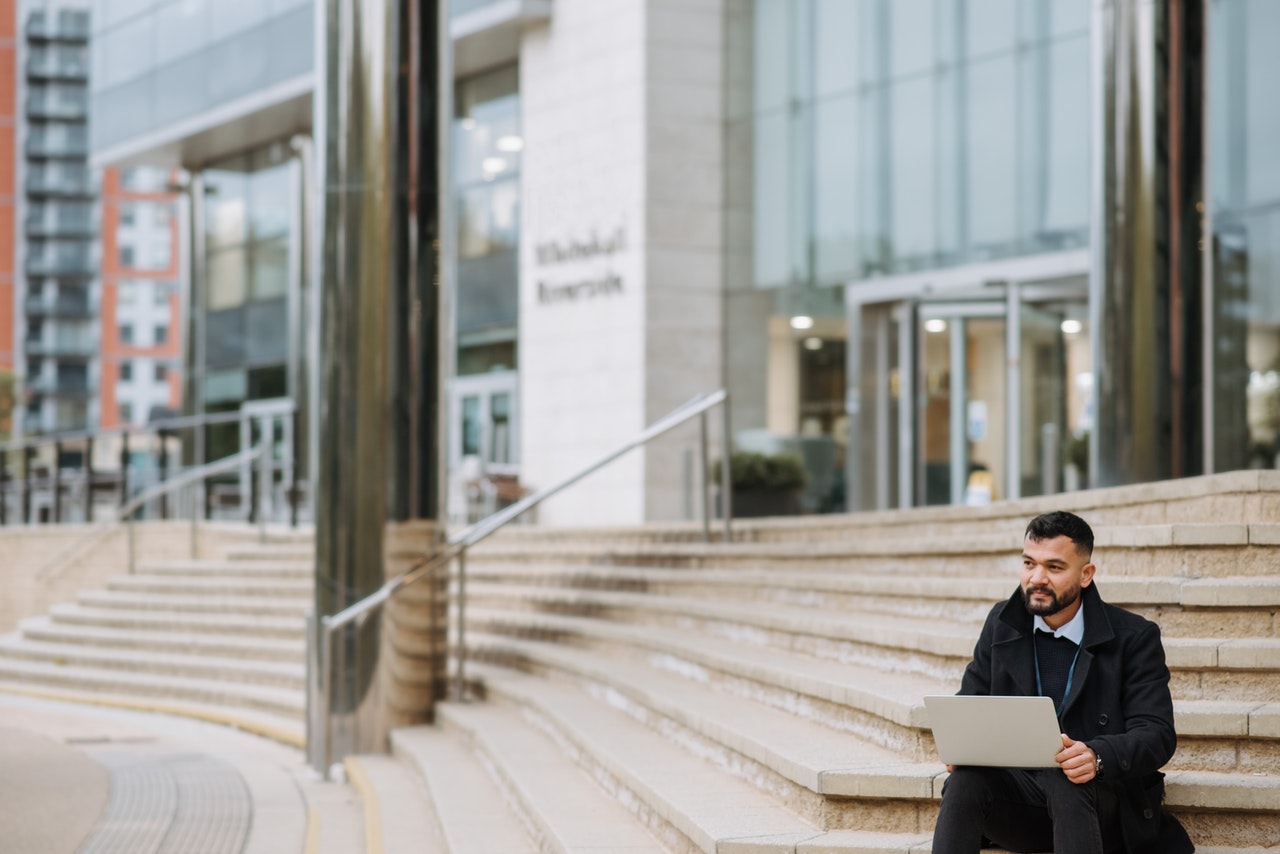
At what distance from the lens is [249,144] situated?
92.1 ft

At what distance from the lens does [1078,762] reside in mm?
4336

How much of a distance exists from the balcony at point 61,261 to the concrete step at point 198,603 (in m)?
80.3

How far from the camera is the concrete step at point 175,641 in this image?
44.0ft

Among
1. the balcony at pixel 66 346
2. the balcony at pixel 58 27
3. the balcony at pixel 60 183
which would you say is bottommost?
the balcony at pixel 66 346

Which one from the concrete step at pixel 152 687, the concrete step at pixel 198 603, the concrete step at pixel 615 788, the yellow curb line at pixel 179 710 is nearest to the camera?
the concrete step at pixel 615 788

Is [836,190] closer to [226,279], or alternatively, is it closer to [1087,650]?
[226,279]

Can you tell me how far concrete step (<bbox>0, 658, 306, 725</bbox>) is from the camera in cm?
1227

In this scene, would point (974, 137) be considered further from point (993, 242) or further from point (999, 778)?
point (999, 778)

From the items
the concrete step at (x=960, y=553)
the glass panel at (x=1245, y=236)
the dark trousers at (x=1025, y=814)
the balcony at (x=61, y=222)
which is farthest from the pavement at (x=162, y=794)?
the balcony at (x=61, y=222)

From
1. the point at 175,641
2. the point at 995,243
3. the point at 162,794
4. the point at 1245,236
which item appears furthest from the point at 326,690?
the point at 995,243

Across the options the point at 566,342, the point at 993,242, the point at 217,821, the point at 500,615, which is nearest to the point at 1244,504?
the point at 217,821

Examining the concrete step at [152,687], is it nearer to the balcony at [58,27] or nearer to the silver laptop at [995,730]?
the silver laptop at [995,730]

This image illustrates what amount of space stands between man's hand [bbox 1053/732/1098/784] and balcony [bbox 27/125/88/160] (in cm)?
9235

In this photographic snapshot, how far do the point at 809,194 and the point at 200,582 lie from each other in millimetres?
7948
